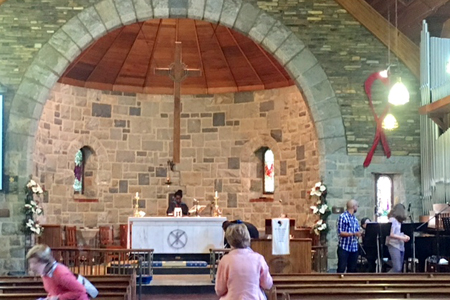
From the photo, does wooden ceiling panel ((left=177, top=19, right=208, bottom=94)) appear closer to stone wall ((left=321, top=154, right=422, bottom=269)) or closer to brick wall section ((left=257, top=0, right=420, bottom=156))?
brick wall section ((left=257, top=0, right=420, bottom=156))

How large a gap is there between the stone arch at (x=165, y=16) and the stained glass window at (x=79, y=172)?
447 cm

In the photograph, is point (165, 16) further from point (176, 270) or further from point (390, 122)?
point (176, 270)

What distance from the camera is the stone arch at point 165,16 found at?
593 inches

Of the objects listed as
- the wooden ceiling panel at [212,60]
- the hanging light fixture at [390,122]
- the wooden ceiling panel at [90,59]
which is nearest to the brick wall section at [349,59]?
the hanging light fixture at [390,122]

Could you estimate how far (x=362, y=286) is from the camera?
8461 millimetres

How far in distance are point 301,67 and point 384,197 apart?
11.0ft

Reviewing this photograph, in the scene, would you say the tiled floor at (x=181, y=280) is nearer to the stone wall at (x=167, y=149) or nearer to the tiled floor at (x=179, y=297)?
the tiled floor at (x=179, y=297)

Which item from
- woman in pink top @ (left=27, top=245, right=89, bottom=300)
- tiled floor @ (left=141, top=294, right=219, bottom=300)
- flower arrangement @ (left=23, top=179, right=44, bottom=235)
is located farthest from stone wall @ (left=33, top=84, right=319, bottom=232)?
woman in pink top @ (left=27, top=245, right=89, bottom=300)

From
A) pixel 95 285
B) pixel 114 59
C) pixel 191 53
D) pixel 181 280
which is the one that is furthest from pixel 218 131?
pixel 95 285

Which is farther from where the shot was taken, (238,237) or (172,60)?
(172,60)

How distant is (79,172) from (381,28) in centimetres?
875

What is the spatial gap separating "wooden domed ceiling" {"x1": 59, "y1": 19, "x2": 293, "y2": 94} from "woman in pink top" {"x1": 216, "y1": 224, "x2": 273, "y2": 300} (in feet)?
43.4

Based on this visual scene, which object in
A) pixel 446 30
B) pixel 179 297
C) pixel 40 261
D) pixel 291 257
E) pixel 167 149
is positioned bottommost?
pixel 179 297

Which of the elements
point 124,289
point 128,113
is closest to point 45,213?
point 128,113
